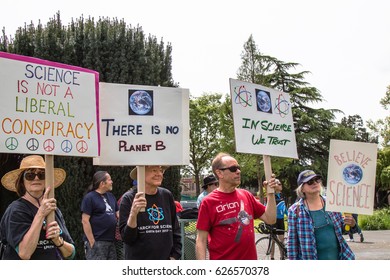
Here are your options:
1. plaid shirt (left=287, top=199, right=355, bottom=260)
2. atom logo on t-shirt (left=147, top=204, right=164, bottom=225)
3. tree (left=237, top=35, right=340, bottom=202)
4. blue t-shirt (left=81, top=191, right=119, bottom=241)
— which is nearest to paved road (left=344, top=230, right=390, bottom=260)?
blue t-shirt (left=81, top=191, right=119, bottom=241)

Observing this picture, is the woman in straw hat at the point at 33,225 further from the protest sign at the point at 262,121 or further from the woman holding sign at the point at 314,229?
the woman holding sign at the point at 314,229

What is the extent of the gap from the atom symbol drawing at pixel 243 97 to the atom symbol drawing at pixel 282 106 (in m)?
0.35

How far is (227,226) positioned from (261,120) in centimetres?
123

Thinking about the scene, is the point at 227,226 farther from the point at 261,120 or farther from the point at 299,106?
the point at 299,106

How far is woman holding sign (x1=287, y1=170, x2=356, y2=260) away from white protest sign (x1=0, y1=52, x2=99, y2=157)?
188 centimetres

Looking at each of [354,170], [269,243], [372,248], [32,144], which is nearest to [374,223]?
[372,248]

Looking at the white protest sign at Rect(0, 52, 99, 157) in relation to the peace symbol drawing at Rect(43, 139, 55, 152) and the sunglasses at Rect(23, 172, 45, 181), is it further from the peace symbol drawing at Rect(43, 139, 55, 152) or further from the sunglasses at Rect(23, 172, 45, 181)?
the sunglasses at Rect(23, 172, 45, 181)

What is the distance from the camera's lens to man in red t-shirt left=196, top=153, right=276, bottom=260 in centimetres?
432

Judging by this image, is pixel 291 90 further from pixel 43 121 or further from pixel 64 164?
pixel 43 121

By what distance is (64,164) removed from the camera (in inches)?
385

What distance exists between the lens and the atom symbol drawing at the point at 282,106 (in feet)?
17.1

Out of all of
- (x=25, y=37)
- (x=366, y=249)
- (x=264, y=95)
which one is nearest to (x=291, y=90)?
(x=366, y=249)

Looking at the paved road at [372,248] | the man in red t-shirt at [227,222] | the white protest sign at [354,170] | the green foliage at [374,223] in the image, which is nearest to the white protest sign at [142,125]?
the man in red t-shirt at [227,222]
